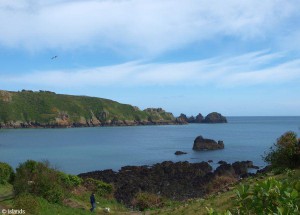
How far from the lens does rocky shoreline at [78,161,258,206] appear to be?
3780 cm

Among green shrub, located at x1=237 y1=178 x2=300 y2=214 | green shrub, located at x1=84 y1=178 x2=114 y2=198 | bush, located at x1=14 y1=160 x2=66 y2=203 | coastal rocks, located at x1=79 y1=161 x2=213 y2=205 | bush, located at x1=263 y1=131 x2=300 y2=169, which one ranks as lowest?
coastal rocks, located at x1=79 y1=161 x2=213 y2=205

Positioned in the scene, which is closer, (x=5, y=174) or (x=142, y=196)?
(x=5, y=174)

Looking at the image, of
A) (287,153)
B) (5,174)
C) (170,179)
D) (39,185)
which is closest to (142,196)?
(39,185)

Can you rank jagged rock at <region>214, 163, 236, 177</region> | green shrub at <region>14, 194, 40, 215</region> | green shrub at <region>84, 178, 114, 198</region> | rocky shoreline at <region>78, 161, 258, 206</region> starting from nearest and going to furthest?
green shrub at <region>14, 194, 40, 215</region>, green shrub at <region>84, 178, 114, 198</region>, rocky shoreline at <region>78, 161, 258, 206</region>, jagged rock at <region>214, 163, 236, 177</region>

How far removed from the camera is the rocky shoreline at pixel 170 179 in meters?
37.8

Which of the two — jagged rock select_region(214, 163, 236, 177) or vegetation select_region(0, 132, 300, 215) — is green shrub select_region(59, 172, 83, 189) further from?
jagged rock select_region(214, 163, 236, 177)

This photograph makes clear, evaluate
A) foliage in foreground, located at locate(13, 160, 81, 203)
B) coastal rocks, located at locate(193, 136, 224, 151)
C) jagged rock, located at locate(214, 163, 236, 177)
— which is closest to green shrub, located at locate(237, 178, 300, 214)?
foliage in foreground, located at locate(13, 160, 81, 203)

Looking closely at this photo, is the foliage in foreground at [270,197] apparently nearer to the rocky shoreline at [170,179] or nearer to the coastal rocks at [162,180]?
the rocky shoreline at [170,179]

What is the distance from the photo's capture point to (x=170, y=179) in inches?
1820

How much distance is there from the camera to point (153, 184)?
4262 cm

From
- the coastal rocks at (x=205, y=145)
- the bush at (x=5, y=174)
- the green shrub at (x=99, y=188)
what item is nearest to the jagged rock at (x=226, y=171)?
the green shrub at (x=99, y=188)

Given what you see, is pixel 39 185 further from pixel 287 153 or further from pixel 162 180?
pixel 162 180

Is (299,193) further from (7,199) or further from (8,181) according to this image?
(8,181)

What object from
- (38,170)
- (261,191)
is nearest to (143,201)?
(38,170)
